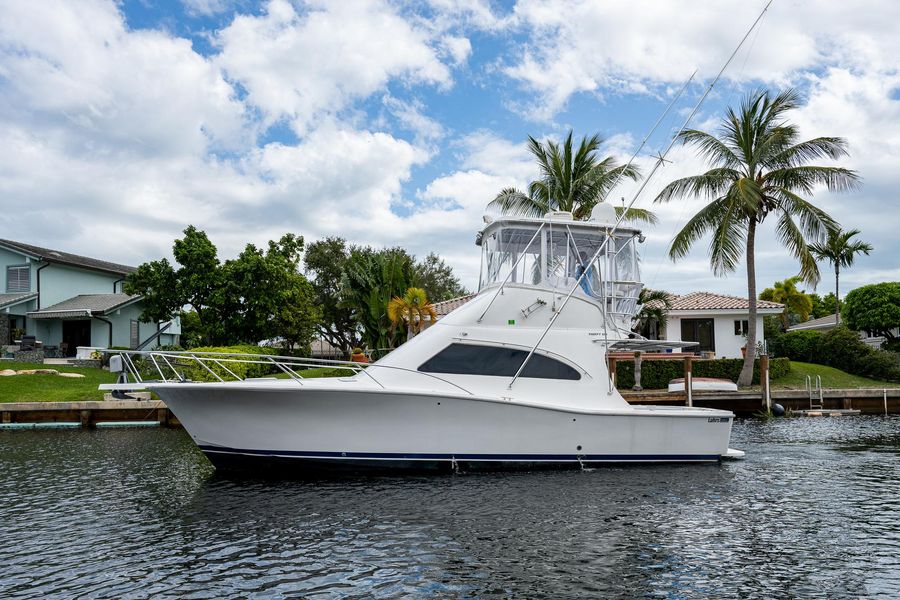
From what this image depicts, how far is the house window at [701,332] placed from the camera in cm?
3419

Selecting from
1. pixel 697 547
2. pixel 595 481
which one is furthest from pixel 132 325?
pixel 697 547

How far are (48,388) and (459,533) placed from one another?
19808mm

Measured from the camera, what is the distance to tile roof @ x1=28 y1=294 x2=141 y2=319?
108 feet

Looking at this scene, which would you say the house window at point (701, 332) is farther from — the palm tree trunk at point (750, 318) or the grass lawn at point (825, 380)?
the palm tree trunk at point (750, 318)

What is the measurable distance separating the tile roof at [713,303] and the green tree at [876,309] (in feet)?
27.8

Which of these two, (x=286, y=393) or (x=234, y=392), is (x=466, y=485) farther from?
(x=234, y=392)

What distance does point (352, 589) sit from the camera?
657 cm

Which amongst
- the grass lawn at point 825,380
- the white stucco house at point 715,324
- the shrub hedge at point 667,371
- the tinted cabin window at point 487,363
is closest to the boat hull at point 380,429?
the tinted cabin window at point 487,363

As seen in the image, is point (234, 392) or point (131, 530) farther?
point (234, 392)

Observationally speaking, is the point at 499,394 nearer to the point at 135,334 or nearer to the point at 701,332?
the point at 701,332

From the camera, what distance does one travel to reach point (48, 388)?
74.5ft

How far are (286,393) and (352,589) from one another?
4583 millimetres

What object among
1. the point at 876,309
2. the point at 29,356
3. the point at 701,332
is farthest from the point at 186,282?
the point at 876,309

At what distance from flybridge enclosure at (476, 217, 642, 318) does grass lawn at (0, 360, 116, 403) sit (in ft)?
49.8
